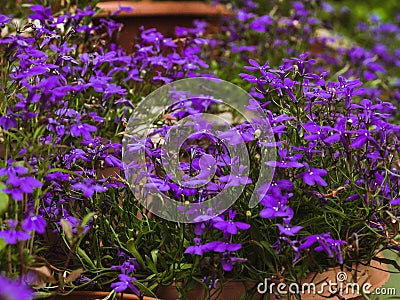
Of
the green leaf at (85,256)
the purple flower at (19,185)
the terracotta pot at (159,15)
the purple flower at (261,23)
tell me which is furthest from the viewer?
the purple flower at (261,23)

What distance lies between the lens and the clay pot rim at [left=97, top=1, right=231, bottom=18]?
2.33 m

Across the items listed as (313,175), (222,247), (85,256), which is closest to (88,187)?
(85,256)

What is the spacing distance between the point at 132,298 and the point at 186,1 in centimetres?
207

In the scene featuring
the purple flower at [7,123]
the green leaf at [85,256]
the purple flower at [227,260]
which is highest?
the purple flower at [7,123]

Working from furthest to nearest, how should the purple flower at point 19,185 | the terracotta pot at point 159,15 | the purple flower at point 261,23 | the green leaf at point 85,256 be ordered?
the purple flower at point 261,23, the terracotta pot at point 159,15, the green leaf at point 85,256, the purple flower at point 19,185

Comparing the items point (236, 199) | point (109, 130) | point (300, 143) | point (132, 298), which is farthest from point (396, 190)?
point (109, 130)

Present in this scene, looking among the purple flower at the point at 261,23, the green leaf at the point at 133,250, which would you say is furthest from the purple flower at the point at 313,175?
the purple flower at the point at 261,23

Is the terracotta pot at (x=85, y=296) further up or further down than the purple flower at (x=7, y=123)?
further down

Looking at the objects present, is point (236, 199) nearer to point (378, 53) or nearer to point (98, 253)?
point (98, 253)

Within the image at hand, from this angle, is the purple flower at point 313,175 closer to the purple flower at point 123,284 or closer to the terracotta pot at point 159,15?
the purple flower at point 123,284

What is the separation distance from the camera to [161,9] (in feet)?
8.56

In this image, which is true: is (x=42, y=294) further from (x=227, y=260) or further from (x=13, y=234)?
Answer: (x=227, y=260)

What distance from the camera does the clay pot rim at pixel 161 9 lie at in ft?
Result: 7.65

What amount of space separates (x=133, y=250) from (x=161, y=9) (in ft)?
5.11
